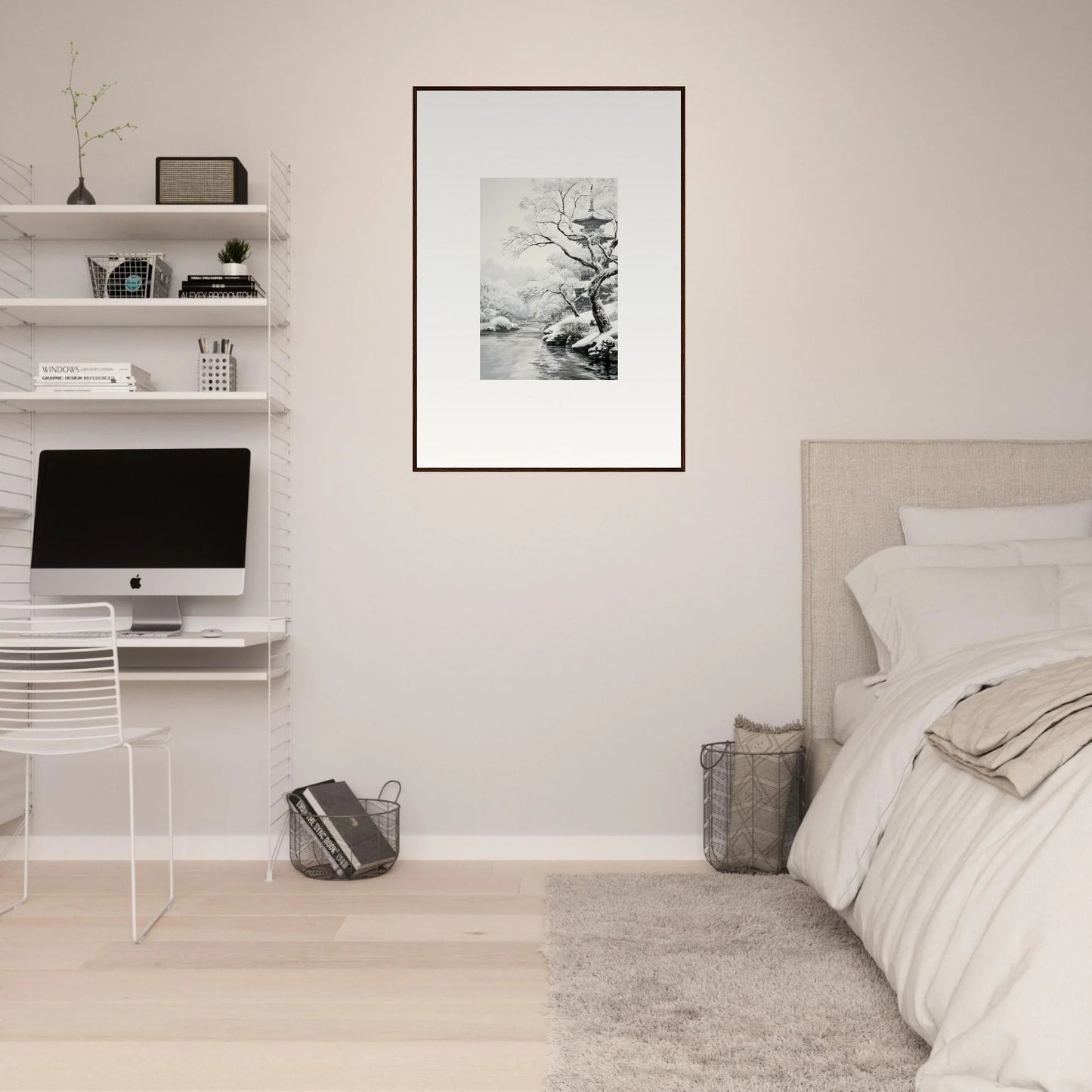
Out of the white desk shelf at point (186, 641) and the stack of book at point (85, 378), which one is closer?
the white desk shelf at point (186, 641)

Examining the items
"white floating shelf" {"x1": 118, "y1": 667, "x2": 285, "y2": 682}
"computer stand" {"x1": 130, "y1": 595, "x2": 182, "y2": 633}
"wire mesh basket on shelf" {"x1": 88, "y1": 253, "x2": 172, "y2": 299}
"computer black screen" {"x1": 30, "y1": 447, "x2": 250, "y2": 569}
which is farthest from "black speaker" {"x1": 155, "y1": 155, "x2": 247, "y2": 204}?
"white floating shelf" {"x1": 118, "y1": 667, "x2": 285, "y2": 682}

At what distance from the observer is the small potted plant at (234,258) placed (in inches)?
127

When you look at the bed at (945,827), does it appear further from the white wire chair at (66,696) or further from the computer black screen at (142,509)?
the computer black screen at (142,509)

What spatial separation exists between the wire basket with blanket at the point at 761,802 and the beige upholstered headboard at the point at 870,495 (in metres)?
0.21

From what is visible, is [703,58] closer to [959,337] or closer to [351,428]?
[959,337]

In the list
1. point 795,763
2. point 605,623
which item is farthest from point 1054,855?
point 605,623

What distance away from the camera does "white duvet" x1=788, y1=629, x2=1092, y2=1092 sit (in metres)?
1.50

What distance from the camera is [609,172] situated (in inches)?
134

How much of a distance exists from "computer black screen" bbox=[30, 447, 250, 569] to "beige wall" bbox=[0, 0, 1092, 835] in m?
0.25

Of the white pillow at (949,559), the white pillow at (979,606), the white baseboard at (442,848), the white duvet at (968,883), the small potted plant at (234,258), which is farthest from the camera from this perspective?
the white baseboard at (442,848)

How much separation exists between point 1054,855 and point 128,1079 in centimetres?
160

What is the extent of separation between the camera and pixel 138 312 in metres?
3.21

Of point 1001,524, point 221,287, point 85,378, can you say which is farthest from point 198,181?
point 1001,524

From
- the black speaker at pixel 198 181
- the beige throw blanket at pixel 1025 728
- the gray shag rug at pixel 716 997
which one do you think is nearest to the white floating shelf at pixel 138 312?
the black speaker at pixel 198 181
